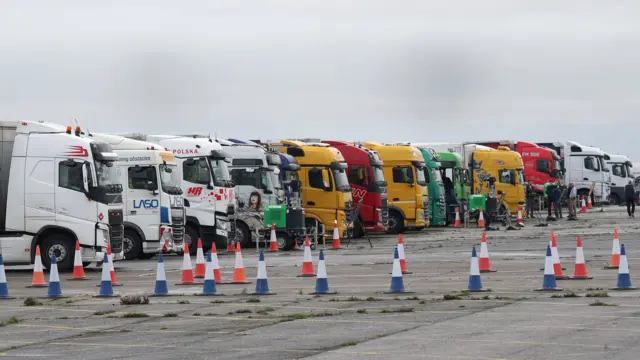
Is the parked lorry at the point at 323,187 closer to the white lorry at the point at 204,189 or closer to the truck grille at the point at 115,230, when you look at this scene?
the white lorry at the point at 204,189

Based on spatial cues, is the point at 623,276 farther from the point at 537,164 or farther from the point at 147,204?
the point at 537,164

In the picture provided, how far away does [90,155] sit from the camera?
27.7 meters

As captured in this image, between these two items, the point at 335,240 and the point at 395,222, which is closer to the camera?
the point at 335,240

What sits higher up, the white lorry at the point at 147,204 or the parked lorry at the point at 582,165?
the parked lorry at the point at 582,165

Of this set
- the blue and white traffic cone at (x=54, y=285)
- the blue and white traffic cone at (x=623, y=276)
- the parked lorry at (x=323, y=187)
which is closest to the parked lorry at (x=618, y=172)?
the parked lorry at (x=323, y=187)

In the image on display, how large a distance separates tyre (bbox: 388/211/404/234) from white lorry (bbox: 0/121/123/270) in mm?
19502

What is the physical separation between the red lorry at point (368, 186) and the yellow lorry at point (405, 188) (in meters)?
2.34

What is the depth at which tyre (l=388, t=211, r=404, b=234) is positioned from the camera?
45763 millimetres

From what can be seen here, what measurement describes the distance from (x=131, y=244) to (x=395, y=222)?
1543 centimetres

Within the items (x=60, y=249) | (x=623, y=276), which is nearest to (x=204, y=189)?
(x=60, y=249)

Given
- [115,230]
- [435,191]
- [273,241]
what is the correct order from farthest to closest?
[435,191] → [273,241] → [115,230]

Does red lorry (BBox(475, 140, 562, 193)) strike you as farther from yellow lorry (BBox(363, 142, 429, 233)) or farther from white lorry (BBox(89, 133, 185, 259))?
white lorry (BBox(89, 133, 185, 259))

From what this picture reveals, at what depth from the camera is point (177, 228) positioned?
32.8 meters

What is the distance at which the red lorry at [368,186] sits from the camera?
42938 millimetres
